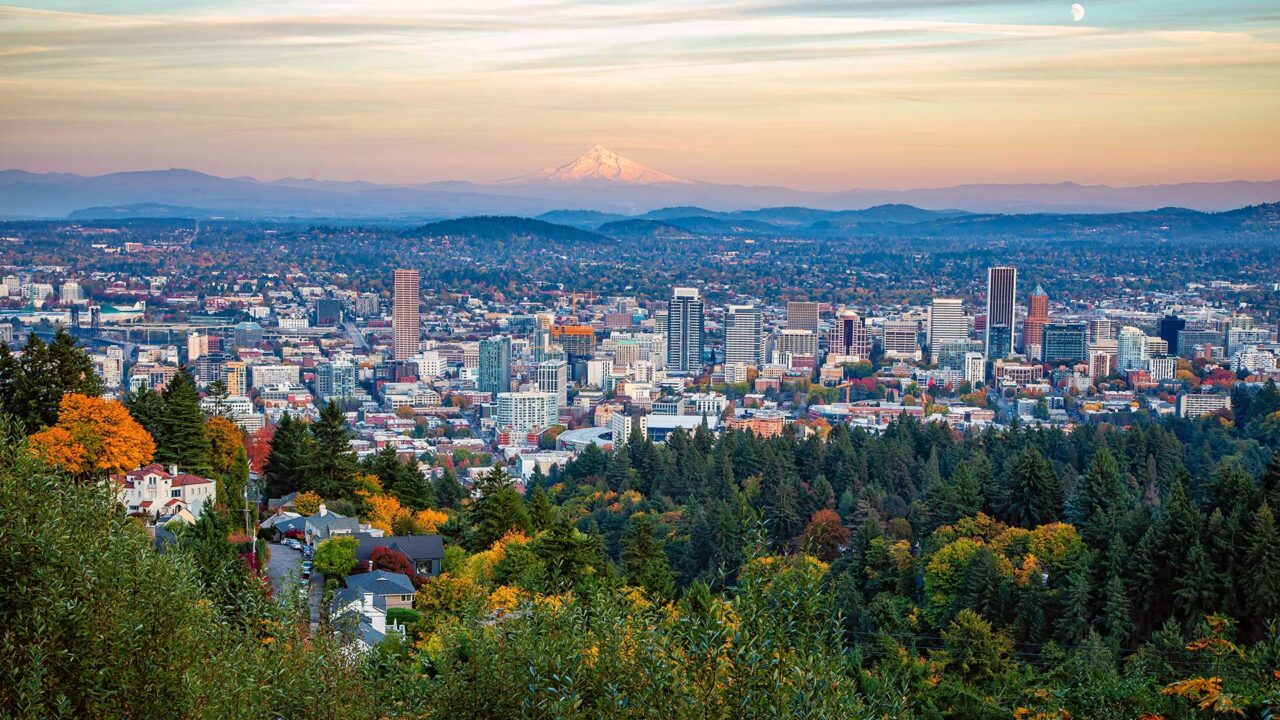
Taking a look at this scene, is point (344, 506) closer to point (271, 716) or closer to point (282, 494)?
point (282, 494)

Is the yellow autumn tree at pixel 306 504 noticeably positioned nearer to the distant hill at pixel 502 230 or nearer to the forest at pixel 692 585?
the forest at pixel 692 585

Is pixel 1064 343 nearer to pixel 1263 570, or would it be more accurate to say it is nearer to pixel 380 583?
pixel 1263 570

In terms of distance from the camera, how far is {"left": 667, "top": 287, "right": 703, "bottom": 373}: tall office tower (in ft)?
235

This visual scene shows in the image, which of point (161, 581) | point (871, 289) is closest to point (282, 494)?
point (161, 581)

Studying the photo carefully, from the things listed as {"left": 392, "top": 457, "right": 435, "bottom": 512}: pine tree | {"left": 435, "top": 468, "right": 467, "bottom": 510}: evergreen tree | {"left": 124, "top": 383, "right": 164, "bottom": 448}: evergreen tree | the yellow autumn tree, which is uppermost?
{"left": 124, "top": 383, "right": 164, "bottom": 448}: evergreen tree

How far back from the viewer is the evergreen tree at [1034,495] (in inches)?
643

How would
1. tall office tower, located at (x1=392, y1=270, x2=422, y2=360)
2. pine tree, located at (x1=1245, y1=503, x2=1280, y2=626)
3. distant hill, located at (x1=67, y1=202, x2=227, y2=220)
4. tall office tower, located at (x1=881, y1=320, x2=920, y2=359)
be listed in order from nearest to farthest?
pine tree, located at (x1=1245, y1=503, x2=1280, y2=626), tall office tower, located at (x1=881, y1=320, x2=920, y2=359), tall office tower, located at (x1=392, y1=270, x2=422, y2=360), distant hill, located at (x1=67, y1=202, x2=227, y2=220)

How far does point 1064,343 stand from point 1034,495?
51.3 m

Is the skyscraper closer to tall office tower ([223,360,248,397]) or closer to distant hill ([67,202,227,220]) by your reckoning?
tall office tower ([223,360,248,397])

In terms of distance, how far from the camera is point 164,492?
1309 cm

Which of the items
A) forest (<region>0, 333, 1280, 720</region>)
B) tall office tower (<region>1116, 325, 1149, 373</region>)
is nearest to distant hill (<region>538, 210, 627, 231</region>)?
tall office tower (<region>1116, 325, 1149, 373</region>)

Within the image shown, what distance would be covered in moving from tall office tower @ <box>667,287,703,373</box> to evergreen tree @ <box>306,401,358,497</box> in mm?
54290

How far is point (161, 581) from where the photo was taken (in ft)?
17.9

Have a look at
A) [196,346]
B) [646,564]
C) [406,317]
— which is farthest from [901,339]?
[646,564]
